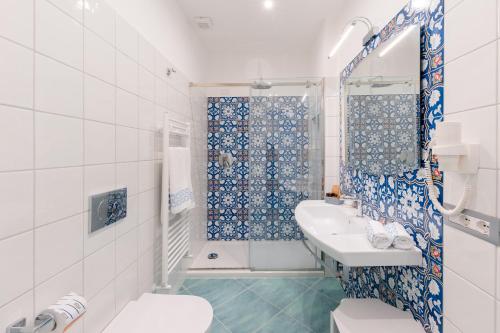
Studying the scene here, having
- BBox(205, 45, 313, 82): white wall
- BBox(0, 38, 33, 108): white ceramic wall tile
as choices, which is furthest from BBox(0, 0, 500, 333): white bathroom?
BBox(205, 45, 313, 82): white wall

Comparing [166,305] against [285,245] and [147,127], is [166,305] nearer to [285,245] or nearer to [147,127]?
[147,127]

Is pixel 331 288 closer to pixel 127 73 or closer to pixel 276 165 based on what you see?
pixel 276 165

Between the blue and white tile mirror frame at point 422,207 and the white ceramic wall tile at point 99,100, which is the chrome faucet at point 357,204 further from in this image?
the white ceramic wall tile at point 99,100

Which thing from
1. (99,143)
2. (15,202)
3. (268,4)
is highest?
(268,4)

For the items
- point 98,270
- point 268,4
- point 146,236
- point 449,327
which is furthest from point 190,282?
point 268,4

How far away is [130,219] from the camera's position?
1.42 metres

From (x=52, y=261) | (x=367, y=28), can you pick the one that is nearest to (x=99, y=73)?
(x=52, y=261)

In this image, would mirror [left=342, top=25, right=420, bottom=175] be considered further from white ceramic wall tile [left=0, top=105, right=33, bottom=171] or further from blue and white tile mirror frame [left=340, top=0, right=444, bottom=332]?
white ceramic wall tile [left=0, top=105, right=33, bottom=171]

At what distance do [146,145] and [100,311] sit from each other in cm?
91

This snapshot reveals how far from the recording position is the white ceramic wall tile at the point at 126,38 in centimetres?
131

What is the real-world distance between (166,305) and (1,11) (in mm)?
1317

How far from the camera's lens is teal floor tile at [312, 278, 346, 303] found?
2.05 metres

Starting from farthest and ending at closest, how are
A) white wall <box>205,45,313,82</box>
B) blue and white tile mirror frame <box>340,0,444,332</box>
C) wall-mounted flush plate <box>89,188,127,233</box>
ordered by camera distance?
white wall <box>205,45,313,82</box> → wall-mounted flush plate <box>89,188,127,233</box> → blue and white tile mirror frame <box>340,0,444,332</box>

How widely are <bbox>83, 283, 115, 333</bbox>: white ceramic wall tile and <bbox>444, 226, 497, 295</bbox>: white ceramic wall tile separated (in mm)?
1469
